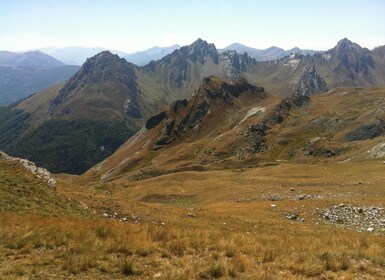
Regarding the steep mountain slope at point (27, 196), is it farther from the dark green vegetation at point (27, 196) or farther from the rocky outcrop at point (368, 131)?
the rocky outcrop at point (368, 131)

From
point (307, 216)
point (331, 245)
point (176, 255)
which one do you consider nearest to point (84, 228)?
point (176, 255)

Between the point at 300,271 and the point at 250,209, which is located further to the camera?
the point at 250,209

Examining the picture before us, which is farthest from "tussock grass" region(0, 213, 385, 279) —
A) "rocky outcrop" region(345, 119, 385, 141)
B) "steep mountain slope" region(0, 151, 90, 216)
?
"rocky outcrop" region(345, 119, 385, 141)

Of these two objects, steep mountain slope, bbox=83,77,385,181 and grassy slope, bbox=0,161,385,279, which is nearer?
grassy slope, bbox=0,161,385,279

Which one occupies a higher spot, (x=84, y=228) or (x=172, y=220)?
(x=84, y=228)

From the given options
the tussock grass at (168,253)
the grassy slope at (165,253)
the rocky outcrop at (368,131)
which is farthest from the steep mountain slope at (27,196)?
the rocky outcrop at (368,131)

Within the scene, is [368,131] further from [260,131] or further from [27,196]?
[27,196]

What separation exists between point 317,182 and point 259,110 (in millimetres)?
134539

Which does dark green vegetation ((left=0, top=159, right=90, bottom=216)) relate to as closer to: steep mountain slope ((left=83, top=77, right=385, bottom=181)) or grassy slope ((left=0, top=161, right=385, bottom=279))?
grassy slope ((left=0, top=161, right=385, bottom=279))

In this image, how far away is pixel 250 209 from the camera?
1759 inches

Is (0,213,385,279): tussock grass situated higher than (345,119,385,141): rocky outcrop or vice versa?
(0,213,385,279): tussock grass

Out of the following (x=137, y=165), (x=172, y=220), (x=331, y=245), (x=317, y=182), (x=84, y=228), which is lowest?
(x=137, y=165)

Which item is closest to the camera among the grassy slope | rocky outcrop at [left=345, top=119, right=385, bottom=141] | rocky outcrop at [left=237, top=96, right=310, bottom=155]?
the grassy slope

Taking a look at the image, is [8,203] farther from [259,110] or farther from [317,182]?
[259,110]
